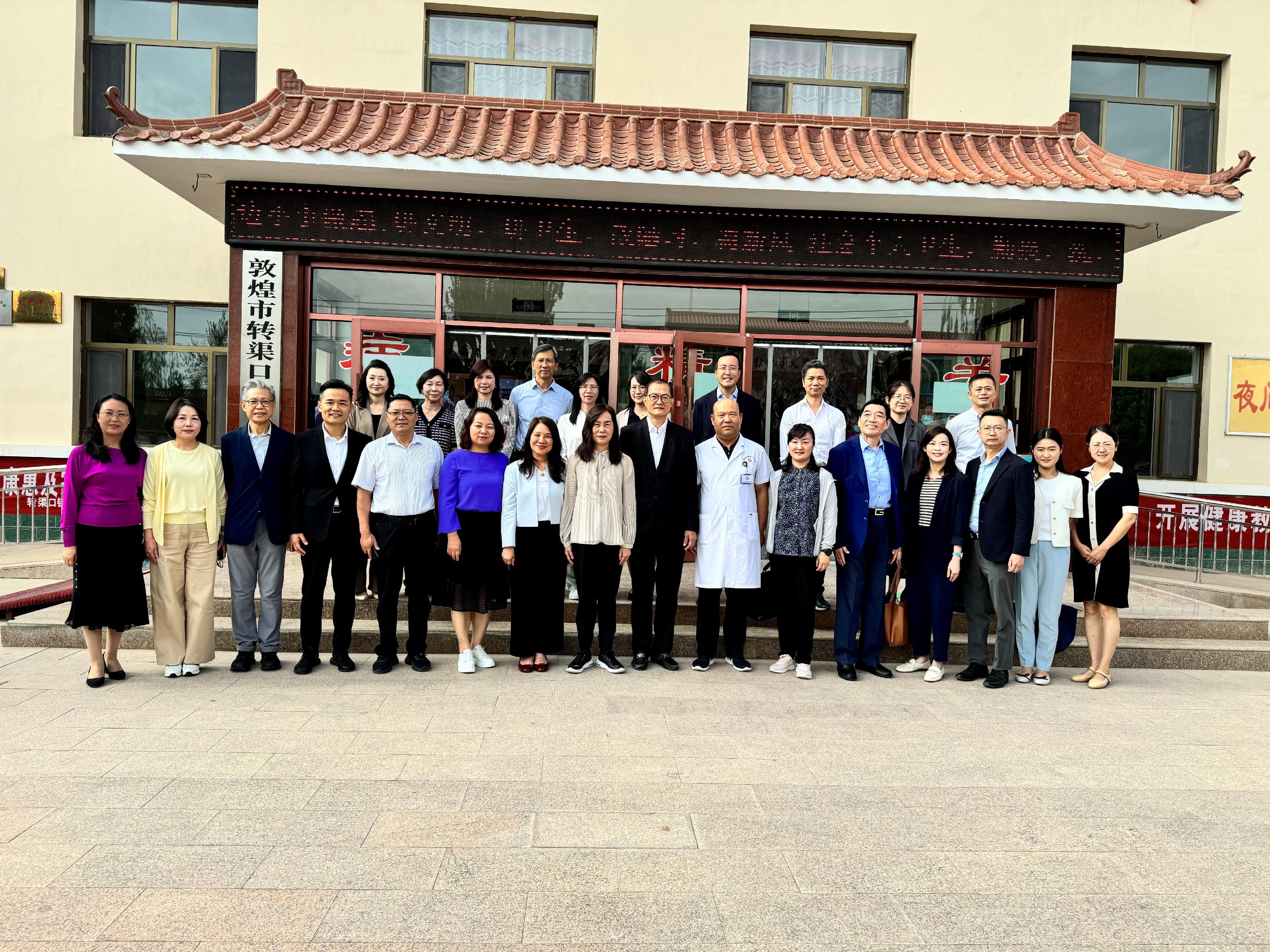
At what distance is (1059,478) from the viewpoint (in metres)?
5.65

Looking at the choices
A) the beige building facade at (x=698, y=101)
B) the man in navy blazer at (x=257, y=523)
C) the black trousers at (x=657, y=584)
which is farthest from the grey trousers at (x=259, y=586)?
the beige building facade at (x=698, y=101)

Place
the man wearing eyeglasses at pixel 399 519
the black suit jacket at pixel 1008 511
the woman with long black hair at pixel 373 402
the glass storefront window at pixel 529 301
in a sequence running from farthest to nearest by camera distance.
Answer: the glass storefront window at pixel 529 301, the woman with long black hair at pixel 373 402, the black suit jacket at pixel 1008 511, the man wearing eyeglasses at pixel 399 519

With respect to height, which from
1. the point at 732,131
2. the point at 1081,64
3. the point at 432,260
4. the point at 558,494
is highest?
the point at 1081,64

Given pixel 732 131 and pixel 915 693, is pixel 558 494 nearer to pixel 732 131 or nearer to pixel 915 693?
pixel 915 693

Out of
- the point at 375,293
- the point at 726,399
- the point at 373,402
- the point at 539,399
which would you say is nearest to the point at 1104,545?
the point at 726,399

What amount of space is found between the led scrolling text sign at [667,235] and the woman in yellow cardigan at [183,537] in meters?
3.23

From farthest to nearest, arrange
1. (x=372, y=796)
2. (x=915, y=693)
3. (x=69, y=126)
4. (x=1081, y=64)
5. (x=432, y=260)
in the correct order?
(x=1081, y=64)
(x=69, y=126)
(x=432, y=260)
(x=915, y=693)
(x=372, y=796)

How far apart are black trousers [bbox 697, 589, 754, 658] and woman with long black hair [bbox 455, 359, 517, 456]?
5.60 ft

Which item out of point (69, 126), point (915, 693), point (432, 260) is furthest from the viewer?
point (69, 126)

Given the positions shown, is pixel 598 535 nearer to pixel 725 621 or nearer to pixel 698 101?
pixel 725 621

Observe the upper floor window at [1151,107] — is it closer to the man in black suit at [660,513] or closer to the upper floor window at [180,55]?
the man in black suit at [660,513]

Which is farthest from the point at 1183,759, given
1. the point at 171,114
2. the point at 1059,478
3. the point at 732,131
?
the point at 171,114

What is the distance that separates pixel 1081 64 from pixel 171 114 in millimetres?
11631

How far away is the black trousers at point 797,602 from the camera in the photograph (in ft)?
18.4
